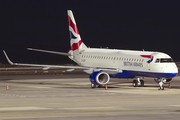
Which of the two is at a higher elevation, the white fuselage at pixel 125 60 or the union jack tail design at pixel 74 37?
the union jack tail design at pixel 74 37

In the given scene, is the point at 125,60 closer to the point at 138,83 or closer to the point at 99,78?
the point at 138,83

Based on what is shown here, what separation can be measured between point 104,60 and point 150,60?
7471 mm

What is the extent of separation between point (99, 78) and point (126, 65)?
3.11 metres

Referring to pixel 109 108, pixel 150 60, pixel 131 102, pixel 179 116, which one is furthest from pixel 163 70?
pixel 179 116

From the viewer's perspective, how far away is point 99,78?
204 feet

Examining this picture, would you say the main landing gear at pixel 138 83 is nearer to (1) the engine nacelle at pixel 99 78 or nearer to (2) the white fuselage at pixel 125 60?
(2) the white fuselage at pixel 125 60

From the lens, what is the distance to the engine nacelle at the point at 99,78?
60.5 m

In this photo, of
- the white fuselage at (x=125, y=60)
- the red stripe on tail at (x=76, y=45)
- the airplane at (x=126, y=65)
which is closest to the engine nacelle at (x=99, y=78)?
the airplane at (x=126, y=65)

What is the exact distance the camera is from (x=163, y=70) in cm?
5844

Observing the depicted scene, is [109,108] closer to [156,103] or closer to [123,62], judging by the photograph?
[156,103]

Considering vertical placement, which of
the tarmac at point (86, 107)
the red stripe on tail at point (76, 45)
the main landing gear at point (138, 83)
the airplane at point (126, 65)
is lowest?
the tarmac at point (86, 107)

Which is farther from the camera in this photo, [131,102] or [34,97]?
[34,97]

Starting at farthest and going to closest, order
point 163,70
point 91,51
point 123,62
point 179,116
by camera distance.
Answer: point 91,51 → point 123,62 → point 163,70 → point 179,116

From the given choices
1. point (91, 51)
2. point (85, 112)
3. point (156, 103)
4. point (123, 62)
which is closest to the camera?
point (85, 112)
